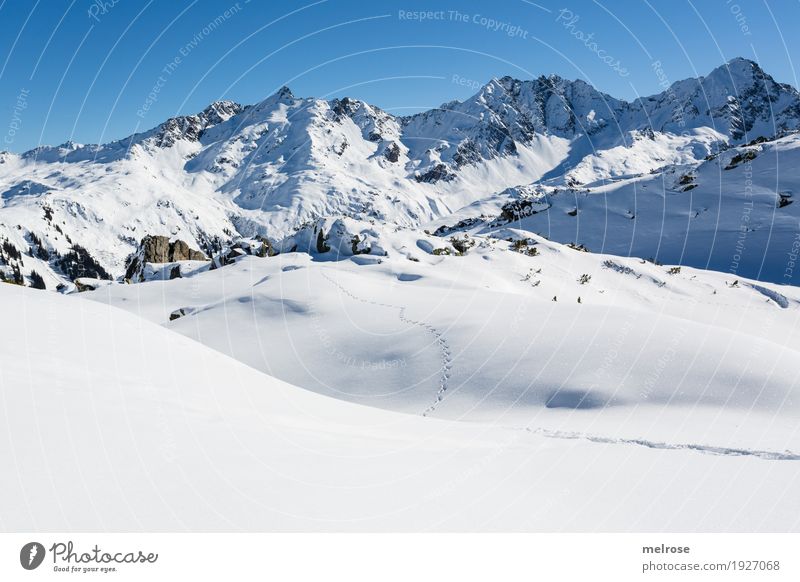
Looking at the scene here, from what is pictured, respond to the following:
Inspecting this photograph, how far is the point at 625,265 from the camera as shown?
1214 inches

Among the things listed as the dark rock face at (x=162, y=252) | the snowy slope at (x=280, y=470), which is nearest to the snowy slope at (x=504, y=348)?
the snowy slope at (x=280, y=470)

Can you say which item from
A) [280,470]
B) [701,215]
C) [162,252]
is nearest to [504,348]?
[280,470]

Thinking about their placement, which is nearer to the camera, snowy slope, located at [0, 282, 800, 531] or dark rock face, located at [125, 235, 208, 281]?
snowy slope, located at [0, 282, 800, 531]

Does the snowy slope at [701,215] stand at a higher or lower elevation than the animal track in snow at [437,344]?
higher

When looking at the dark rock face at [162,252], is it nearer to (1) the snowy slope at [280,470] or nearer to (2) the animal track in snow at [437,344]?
(2) the animal track in snow at [437,344]

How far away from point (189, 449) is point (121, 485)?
866 millimetres

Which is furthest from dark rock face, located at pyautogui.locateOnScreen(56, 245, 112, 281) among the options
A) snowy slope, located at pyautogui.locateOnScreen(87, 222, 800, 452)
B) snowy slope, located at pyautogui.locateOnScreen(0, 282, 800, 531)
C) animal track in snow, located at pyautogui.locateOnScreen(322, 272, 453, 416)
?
snowy slope, located at pyautogui.locateOnScreen(0, 282, 800, 531)

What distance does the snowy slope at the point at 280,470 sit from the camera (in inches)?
172

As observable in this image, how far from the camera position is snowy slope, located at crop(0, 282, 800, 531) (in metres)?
4.36

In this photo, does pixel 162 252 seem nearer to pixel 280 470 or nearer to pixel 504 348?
pixel 504 348

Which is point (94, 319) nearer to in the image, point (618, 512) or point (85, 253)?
point (618, 512)

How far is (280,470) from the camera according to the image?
5.22 metres

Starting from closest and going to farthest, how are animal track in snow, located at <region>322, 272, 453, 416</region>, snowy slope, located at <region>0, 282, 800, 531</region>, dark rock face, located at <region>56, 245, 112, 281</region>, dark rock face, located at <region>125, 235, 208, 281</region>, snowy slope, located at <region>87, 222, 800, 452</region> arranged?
snowy slope, located at <region>0, 282, 800, 531</region>
snowy slope, located at <region>87, 222, 800, 452</region>
animal track in snow, located at <region>322, 272, 453, 416</region>
dark rock face, located at <region>125, 235, 208, 281</region>
dark rock face, located at <region>56, 245, 112, 281</region>

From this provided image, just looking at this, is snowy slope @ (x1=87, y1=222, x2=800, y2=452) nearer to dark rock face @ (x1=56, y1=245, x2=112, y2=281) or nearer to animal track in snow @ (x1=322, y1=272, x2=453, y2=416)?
animal track in snow @ (x1=322, y1=272, x2=453, y2=416)
